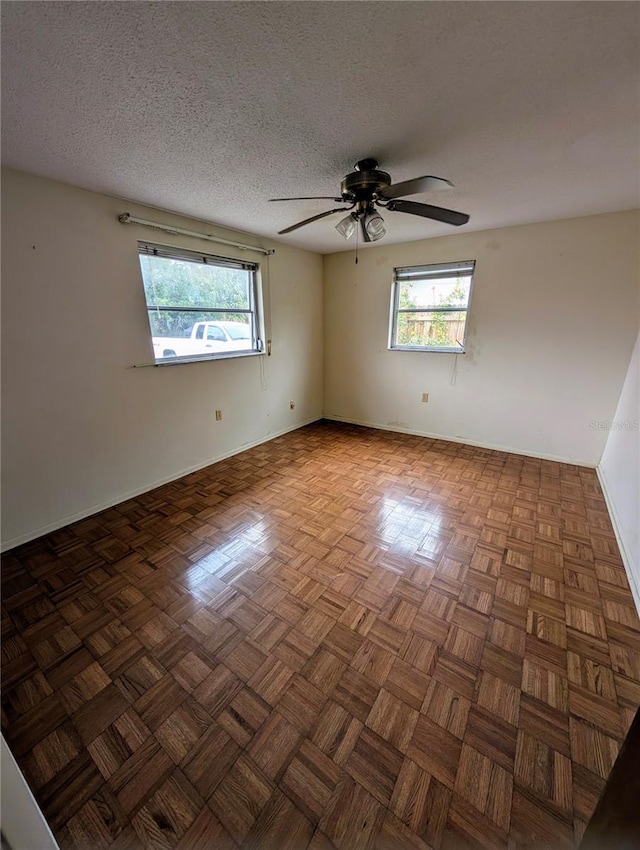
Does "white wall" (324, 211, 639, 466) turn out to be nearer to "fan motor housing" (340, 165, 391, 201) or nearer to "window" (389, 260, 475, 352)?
"window" (389, 260, 475, 352)

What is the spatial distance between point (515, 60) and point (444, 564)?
2.19 m

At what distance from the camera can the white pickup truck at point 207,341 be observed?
2699 millimetres

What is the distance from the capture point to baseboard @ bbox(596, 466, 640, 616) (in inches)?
66.3

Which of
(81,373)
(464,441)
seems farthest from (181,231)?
(464,441)

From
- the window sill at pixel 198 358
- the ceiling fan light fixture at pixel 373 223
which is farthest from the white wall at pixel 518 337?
the ceiling fan light fixture at pixel 373 223

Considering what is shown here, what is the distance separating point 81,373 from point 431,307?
3.35 metres

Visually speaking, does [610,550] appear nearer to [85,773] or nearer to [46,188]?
[85,773]

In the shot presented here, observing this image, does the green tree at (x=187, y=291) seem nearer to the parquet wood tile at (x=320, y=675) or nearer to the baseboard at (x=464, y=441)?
the parquet wood tile at (x=320, y=675)

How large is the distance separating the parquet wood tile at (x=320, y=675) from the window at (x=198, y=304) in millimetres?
1465

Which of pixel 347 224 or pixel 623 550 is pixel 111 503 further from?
pixel 623 550

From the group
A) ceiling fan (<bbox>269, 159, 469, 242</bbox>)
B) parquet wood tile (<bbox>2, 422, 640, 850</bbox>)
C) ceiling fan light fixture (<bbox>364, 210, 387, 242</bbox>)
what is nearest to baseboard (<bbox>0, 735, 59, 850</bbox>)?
parquet wood tile (<bbox>2, 422, 640, 850</bbox>)

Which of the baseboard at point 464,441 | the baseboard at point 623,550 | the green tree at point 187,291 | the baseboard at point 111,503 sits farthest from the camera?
the baseboard at point 464,441

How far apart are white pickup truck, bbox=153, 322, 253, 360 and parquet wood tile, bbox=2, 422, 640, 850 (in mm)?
1325

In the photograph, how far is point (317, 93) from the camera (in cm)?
122
